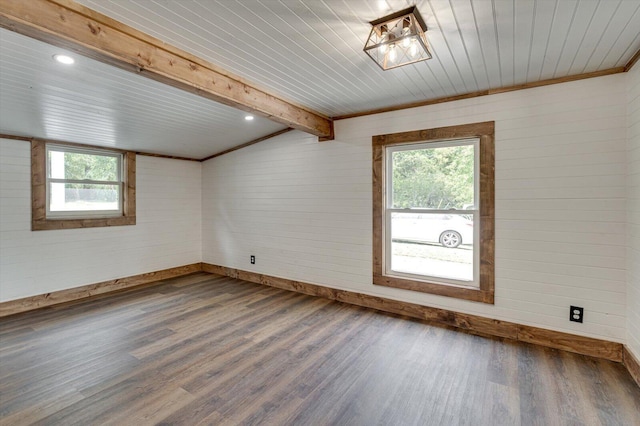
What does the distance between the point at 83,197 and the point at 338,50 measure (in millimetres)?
4506

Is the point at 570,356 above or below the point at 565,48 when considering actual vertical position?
below

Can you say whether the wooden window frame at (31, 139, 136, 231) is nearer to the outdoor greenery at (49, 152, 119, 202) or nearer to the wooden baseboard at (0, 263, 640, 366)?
the outdoor greenery at (49, 152, 119, 202)

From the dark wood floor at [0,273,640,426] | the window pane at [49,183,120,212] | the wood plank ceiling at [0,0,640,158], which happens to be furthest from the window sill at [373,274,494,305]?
the window pane at [49,183,120,212]

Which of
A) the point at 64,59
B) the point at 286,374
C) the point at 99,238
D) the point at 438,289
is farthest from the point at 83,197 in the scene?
the point at 438,289

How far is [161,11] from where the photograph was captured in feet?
6.20

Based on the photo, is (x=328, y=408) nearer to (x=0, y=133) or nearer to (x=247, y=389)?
(x=247, y=389)

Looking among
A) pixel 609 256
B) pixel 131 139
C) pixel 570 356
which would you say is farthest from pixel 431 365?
pixel 131 139

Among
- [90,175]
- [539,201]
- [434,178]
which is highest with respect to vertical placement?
[90,175]

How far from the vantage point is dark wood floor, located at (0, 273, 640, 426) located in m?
2.04

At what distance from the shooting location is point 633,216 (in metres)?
2.48

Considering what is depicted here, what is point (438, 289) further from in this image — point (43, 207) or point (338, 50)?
point (43, 207)

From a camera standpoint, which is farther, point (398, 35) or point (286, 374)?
point (286, 374)

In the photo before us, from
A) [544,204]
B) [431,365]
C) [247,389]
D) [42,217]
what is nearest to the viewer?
[247,389]

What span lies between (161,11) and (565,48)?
2878mm
